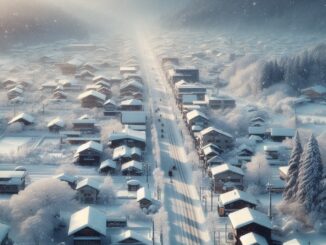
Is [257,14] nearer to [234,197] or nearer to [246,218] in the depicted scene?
[234,197]

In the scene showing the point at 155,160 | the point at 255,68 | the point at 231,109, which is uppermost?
the point at 255,68

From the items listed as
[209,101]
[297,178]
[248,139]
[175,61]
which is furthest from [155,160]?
[175,61]

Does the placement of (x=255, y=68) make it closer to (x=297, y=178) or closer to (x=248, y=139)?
(x=248, y=139)

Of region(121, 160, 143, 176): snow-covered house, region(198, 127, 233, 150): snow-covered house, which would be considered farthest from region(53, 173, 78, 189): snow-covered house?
region(198, 127, 233, 150): snow-covered house

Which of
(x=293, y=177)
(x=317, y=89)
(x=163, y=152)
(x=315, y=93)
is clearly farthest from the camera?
(x=317, y=89)

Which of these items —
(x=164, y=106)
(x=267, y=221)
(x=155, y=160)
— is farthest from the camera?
(x=164, y=106)

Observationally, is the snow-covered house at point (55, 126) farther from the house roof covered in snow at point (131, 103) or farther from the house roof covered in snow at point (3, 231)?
the house roof covered in snow at point (3, 231)

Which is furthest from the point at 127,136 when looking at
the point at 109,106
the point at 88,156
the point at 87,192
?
the point at 109,106

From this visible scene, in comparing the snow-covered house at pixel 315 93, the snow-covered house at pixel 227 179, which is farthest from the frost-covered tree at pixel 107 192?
the snow-covered house at pixel 315 93

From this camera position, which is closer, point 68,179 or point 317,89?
point 68,179
